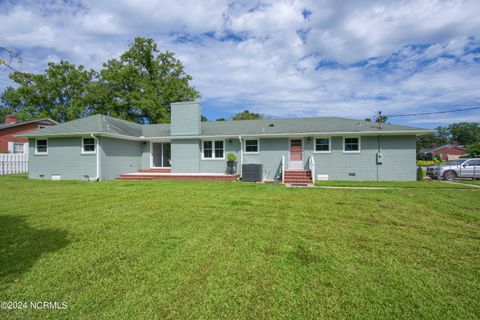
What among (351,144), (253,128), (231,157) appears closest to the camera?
(351,144)

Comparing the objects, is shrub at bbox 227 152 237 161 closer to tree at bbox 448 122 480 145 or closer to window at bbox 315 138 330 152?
window at bbox 315 138 330 152

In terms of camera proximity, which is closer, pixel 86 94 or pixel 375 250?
pixel 375 250

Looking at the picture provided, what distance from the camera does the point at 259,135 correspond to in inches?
555

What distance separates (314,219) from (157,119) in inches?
1066

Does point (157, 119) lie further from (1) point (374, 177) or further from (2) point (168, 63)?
(1) point (374, 177)

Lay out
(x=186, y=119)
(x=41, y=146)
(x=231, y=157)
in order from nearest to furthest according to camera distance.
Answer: (x=231, y=157)
(x=41, y=146)
(x=186, y=119)

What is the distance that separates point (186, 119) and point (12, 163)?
14.6m

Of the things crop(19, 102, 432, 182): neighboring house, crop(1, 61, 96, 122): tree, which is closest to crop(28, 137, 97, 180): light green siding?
crop(19, 102, 432, 182): neighboring house

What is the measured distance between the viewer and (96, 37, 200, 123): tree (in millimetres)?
28438

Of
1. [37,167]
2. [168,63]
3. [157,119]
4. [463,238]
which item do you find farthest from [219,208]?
[168,63]

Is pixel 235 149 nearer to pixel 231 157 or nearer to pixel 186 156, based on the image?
pixel 231 157

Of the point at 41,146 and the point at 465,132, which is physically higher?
the point at 465,132

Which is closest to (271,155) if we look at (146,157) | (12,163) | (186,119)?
(186,119)

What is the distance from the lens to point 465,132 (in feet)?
273
